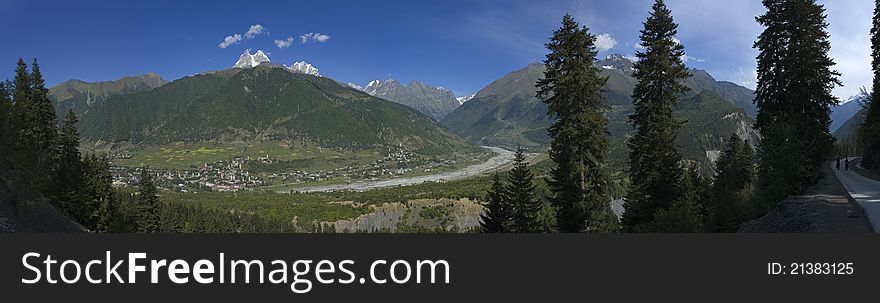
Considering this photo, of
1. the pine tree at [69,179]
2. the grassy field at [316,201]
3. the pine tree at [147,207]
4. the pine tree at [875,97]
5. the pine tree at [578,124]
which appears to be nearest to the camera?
the pine tree at [578,124]

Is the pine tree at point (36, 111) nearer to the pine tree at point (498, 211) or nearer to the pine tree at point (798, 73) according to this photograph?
the pine tree at point (498, 211)

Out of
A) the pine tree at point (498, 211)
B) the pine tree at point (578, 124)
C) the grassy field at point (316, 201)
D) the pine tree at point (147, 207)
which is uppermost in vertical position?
the pine tree at point (578, 124)

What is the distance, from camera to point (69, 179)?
161 feet

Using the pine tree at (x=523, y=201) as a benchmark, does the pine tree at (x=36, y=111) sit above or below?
above

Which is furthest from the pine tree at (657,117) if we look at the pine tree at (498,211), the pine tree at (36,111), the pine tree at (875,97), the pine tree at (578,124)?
the pine tree at (36,111)

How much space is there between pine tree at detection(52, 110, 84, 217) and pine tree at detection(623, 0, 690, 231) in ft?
177

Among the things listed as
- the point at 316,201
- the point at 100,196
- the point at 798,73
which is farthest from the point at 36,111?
the point at 316,201

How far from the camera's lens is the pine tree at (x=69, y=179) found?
4756cm

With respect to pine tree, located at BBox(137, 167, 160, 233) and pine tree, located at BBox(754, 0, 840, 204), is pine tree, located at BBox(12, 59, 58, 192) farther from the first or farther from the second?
pine tree, located at BBox(754, 0, 840, 204)

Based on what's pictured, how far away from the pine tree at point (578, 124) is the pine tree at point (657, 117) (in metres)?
2.26

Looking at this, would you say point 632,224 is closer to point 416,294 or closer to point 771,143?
point 771,143

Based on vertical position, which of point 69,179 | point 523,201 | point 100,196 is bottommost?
point 100,196

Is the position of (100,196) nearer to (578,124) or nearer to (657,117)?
(578,124)

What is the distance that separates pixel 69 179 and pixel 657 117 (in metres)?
58.1
